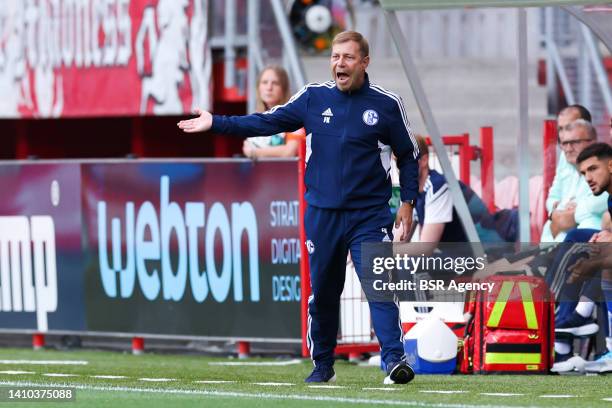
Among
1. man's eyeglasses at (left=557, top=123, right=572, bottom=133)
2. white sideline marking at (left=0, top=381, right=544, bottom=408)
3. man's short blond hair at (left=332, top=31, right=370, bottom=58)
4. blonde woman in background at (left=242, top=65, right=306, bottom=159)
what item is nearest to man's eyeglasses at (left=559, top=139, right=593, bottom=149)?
man's eyeglasses at (left=557, top=123, right=572, bottom=133)

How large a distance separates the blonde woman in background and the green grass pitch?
1579 mm

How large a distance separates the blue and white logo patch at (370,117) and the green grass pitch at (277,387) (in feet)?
4.77

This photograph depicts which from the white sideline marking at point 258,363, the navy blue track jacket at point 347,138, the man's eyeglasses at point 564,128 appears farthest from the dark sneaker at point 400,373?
the man's eyeglasses at point 564,128

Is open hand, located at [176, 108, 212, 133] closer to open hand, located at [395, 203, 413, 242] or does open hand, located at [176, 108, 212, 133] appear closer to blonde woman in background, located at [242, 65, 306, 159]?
open hand, located at [395, 203, 413, 242]

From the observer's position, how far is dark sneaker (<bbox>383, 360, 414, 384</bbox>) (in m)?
9.96

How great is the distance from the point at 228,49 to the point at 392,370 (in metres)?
7.08

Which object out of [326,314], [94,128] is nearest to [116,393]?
[326,314]

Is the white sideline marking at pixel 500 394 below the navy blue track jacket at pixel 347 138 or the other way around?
below

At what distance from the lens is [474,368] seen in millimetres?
11766

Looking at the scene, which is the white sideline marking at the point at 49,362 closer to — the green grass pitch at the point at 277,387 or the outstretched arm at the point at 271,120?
the green grass pitch at the point at 277,387

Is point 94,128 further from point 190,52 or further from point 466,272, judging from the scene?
point 466,272

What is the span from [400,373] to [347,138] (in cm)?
132

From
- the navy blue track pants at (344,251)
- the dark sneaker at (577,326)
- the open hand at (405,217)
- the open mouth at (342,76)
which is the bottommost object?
the dark sneaker at (577,326)

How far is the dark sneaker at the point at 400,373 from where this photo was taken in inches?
392
